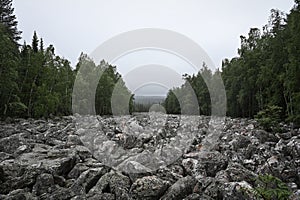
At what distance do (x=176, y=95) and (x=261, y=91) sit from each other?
53.6 meters

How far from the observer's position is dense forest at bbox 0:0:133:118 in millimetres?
27453

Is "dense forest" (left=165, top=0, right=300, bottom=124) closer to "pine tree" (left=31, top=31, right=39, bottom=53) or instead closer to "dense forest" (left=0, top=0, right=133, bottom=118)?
"dense forest" (left=0, top=0, right=133, bottom=118)

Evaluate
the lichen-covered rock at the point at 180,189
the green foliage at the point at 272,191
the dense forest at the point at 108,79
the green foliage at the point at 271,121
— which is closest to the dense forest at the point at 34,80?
the dense forest at the point at 108,79

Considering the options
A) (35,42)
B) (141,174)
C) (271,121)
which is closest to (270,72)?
(271,121)

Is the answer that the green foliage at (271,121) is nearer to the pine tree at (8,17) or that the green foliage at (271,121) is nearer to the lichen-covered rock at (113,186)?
the lichen-covered rock at (113,186)

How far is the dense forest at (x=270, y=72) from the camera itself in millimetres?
22109

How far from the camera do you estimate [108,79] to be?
5853 centimetres

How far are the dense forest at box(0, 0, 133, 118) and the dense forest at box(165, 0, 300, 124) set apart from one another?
23108mm

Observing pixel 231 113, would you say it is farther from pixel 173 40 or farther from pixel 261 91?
pixel 173 40

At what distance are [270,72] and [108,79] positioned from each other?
35.5 meters

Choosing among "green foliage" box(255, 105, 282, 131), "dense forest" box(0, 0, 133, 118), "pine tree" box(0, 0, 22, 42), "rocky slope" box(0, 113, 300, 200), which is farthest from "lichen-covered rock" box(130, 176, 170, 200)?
"pine tree" box(0, 0, 22, 42)

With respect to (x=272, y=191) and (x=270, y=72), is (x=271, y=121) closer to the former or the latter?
(x=270, y=72)

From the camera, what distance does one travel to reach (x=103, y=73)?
58656 mm

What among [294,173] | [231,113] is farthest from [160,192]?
[231,113]
